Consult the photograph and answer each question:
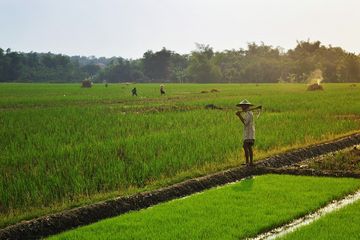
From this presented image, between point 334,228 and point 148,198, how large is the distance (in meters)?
3.31

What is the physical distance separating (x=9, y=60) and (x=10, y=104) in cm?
6627

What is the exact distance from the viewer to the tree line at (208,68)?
299 feet

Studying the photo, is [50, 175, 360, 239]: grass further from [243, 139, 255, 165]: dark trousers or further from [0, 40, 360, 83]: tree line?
[0, 40, 360, 83]: tree line

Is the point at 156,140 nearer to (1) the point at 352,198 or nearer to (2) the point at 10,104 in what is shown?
(1) the point at 352,198

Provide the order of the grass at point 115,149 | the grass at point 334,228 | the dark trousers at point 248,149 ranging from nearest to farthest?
the grass at point 334,228 < the grass at point 115,149 < the dark trousers at point 248,149

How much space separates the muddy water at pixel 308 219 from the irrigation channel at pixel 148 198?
80.8 inches

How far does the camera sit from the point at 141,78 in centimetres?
10575

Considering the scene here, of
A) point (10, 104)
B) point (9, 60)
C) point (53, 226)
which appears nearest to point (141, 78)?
point (9, 60)

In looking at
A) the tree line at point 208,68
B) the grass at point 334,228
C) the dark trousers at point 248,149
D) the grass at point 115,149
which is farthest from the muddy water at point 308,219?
the tree line at point 208,68

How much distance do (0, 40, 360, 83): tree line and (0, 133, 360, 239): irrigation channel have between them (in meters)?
81.2

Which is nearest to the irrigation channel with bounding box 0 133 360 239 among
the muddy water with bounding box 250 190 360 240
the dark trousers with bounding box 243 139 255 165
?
the dark trousers with bounding box 243 139 255 165

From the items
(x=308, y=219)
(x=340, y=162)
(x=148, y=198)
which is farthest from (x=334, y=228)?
(x=340, y=162)

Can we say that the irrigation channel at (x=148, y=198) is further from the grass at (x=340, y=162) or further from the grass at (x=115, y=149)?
the grass at (x=340, y=162)

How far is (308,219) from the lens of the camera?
7133 mm
